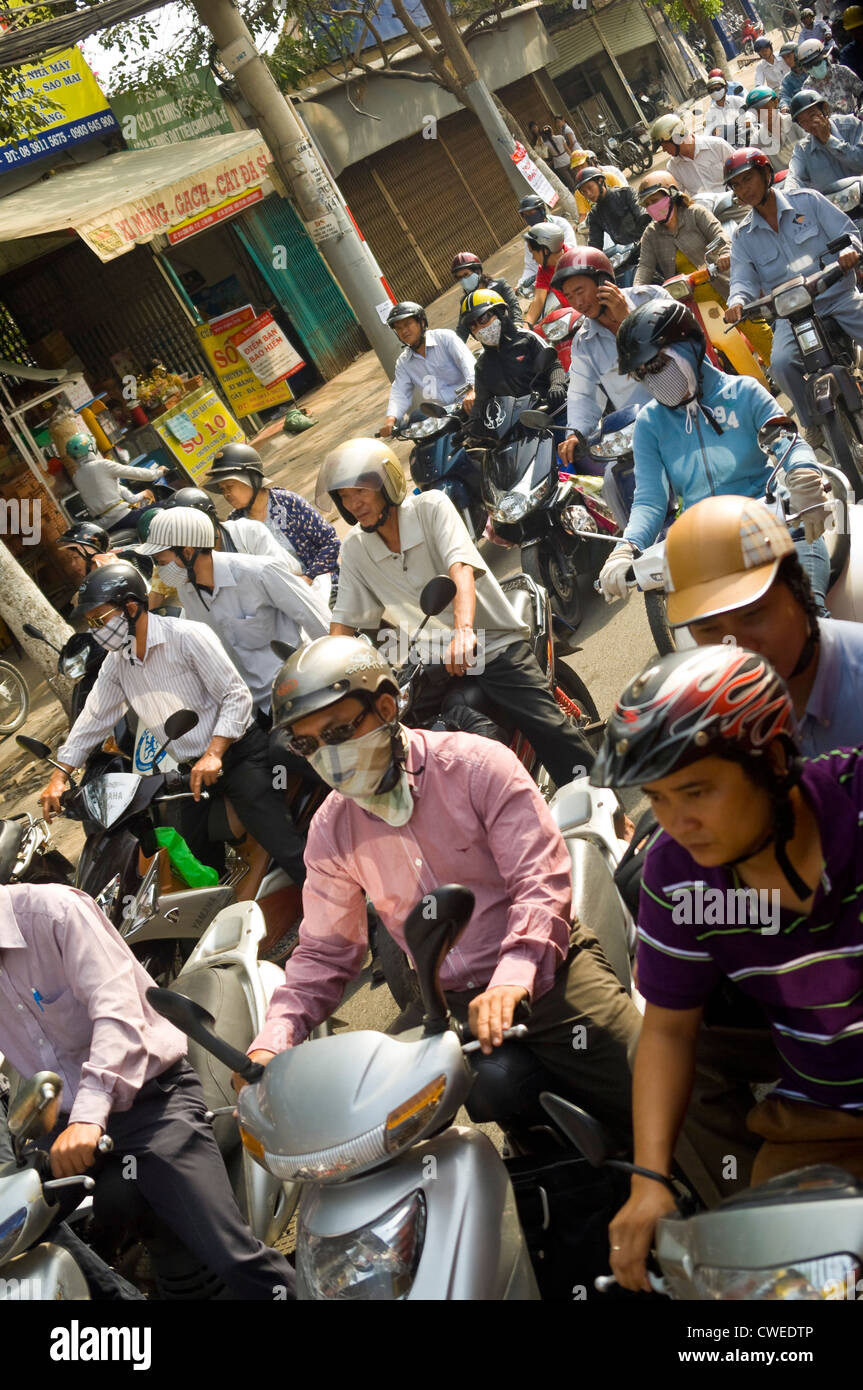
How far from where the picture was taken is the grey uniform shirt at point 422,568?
195 inches

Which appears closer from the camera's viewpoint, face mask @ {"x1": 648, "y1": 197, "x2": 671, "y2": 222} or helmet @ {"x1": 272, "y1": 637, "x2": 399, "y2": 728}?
helmet @ {"x1": 272, "y1": 637, "x2": 399, "y2": 728}

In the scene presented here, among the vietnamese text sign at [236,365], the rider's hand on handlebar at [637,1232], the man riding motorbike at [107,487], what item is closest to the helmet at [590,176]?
the man riding motorbike at [107,487]

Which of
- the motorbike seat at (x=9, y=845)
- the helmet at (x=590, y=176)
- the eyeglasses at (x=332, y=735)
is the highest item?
the helmet at (x=590, y=176)

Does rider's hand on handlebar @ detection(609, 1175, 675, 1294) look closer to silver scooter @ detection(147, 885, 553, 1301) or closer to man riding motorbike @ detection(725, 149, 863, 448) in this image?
silver scooter @ detection(147, 885, 553, 1301)

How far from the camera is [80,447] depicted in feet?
44.6

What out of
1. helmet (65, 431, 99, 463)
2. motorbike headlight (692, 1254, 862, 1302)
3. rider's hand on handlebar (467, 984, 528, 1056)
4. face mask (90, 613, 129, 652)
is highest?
helmet (65, 431, 99, 463)

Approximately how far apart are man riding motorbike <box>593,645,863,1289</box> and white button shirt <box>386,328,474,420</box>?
7288 mm

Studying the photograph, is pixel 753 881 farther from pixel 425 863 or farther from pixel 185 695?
pixel 185 695

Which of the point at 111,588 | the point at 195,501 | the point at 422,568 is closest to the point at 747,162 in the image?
the point at 422,568

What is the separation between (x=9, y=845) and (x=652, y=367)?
Answer: 2.78 meters

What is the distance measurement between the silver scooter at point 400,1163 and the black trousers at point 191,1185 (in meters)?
0.78

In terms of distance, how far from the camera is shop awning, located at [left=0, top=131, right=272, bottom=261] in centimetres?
1246

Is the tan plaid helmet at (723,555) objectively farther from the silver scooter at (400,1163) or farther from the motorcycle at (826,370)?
the motorcycle at (826,370)

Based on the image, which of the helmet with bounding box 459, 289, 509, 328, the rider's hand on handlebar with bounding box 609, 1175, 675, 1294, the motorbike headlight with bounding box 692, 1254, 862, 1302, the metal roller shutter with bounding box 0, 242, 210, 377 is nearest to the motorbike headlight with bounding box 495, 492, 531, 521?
the helmet with bounding box 459, 289, 509, 328
